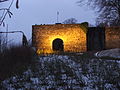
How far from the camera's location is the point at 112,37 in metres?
22.7

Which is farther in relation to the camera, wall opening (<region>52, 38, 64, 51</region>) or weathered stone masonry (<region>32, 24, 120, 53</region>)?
wall opening (<region>52, 38, 64, 51</region>)

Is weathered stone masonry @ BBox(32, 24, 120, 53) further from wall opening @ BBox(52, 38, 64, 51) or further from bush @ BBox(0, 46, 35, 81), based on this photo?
bush @ BBox(0, 46, 35, 81)

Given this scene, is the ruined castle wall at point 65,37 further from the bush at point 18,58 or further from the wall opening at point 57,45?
the bush at point 18,58

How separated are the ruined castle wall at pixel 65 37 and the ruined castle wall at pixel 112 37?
1.89 metres

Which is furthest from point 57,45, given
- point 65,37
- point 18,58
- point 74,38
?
point 18,58

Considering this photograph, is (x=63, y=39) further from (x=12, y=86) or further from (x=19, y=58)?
(x=12, y=86)

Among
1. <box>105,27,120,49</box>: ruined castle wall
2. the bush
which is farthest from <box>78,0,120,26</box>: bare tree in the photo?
the bush

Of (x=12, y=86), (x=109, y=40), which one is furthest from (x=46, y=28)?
(x=12, y=86)

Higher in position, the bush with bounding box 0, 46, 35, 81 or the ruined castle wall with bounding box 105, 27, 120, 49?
the ruined castle wall with bounding box 105, 27, 120, 49

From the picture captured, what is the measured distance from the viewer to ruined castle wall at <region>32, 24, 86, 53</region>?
23.1 m

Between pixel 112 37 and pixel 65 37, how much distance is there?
12.6 feet

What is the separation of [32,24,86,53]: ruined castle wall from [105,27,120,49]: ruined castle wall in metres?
1.89

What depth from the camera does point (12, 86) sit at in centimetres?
491

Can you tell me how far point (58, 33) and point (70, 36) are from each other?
1.04m
